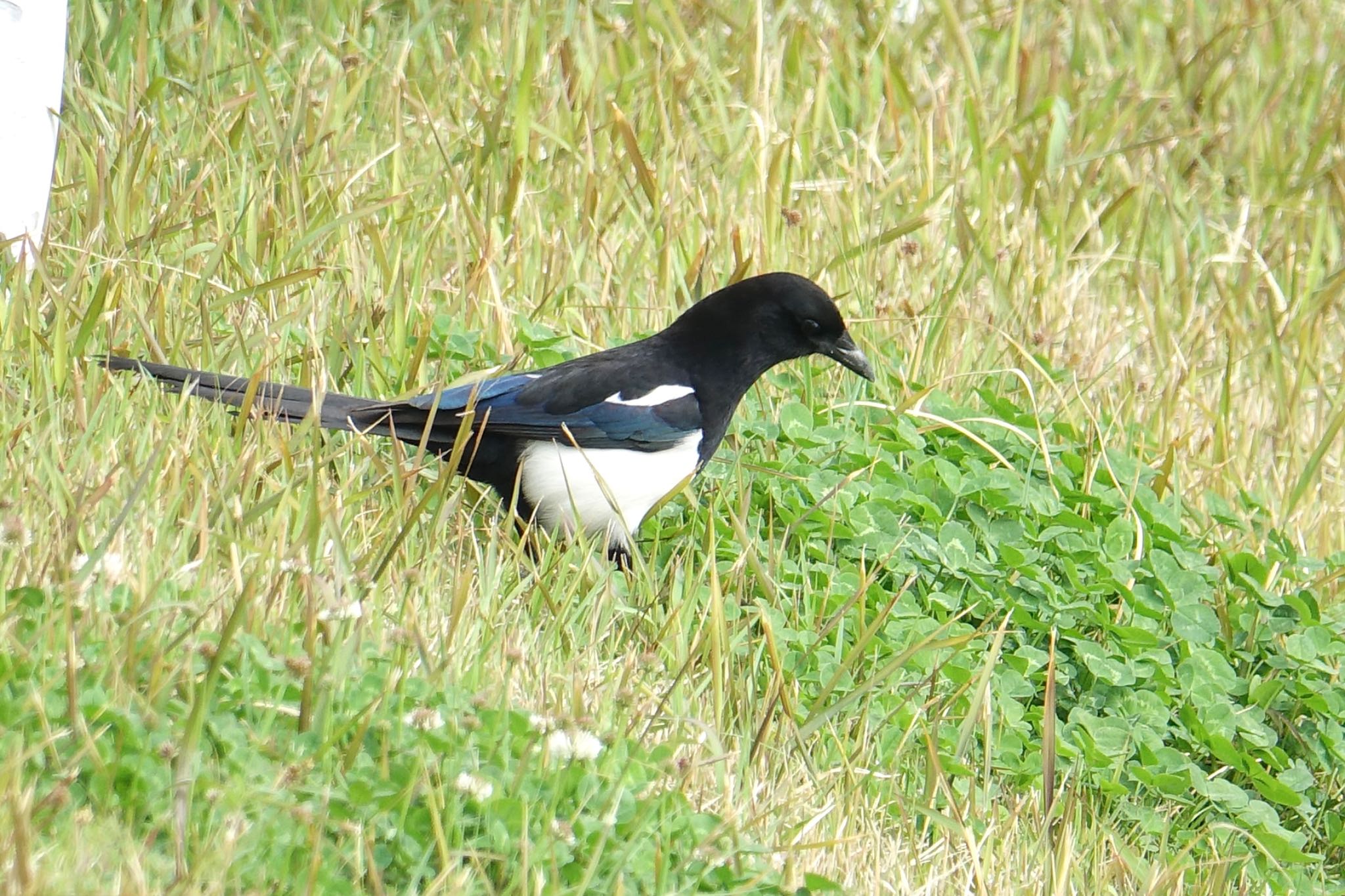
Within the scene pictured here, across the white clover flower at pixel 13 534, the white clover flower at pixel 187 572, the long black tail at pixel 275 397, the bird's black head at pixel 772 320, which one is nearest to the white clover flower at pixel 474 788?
the white clover flower at pixel 187 572

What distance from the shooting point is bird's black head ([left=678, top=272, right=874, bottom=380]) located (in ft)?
13.4

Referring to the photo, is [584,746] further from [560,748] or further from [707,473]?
[707,473]

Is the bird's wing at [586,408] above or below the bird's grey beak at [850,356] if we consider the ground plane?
below

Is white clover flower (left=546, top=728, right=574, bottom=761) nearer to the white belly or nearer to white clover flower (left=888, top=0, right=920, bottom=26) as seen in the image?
the white belly

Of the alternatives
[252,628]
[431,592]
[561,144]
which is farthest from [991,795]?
[561,144]

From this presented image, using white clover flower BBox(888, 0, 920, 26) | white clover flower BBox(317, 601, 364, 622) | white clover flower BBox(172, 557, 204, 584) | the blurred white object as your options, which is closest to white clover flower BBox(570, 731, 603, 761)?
white clover flower BBox(317, 601, 364, 622)

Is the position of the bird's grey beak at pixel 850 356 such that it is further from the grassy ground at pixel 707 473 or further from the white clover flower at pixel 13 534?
the white clover flower at pixel 13 534

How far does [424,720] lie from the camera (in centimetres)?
238

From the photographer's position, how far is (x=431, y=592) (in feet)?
9.96

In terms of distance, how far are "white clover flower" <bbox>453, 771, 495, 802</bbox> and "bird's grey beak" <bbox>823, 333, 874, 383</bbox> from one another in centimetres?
209

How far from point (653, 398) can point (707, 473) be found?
1.15ft

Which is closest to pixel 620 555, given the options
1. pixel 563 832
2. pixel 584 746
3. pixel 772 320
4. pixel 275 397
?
pixel 772 320

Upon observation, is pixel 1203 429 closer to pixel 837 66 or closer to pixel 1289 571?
pixel 1289 571

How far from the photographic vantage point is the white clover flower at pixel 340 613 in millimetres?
2525
